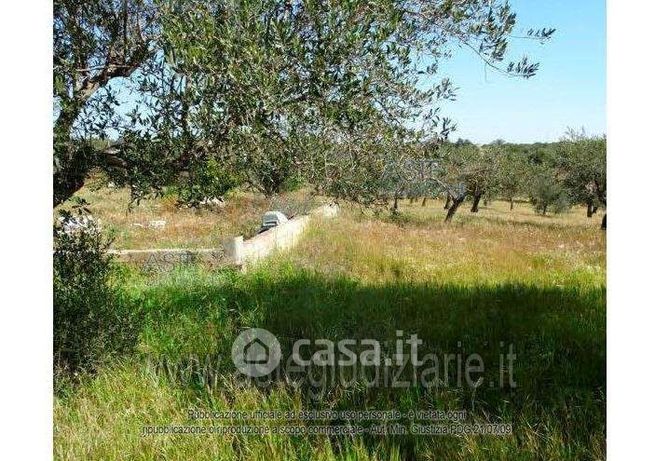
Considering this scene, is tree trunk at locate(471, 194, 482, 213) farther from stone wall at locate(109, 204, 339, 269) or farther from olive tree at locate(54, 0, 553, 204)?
olive tree at locate(54, 0, 553, 204)

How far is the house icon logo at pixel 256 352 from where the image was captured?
14.1ft

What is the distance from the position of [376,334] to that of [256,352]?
1252 millimetres

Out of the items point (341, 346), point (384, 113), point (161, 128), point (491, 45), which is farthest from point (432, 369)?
point (161, 128)

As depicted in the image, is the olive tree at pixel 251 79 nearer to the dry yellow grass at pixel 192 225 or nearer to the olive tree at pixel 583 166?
the dry yellow grass at pixel 192 225

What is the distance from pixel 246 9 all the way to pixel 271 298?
3.99 m

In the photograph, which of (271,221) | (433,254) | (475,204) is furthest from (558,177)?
(271,221)

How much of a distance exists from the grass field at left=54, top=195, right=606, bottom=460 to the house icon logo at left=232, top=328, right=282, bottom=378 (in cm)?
14

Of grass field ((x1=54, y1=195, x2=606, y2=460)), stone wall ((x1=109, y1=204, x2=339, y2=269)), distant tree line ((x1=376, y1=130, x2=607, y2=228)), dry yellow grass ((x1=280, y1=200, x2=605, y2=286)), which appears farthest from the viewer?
distant tree line ((x1=376, y1=130, x2=607, y2=228))

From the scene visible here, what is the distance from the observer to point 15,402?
3.34 meters

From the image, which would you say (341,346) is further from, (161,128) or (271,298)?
(161,128)

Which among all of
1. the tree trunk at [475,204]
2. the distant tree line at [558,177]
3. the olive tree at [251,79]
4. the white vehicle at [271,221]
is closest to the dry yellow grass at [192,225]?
→ the white vehicle at [271,221]

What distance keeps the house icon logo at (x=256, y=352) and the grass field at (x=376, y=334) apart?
136 millimetres

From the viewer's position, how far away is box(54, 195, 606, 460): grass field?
3.26 meters

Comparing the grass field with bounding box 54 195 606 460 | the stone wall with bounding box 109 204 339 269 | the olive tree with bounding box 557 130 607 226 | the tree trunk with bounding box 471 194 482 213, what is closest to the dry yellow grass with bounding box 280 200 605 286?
the grass field with bounding box 54 195 606 460
